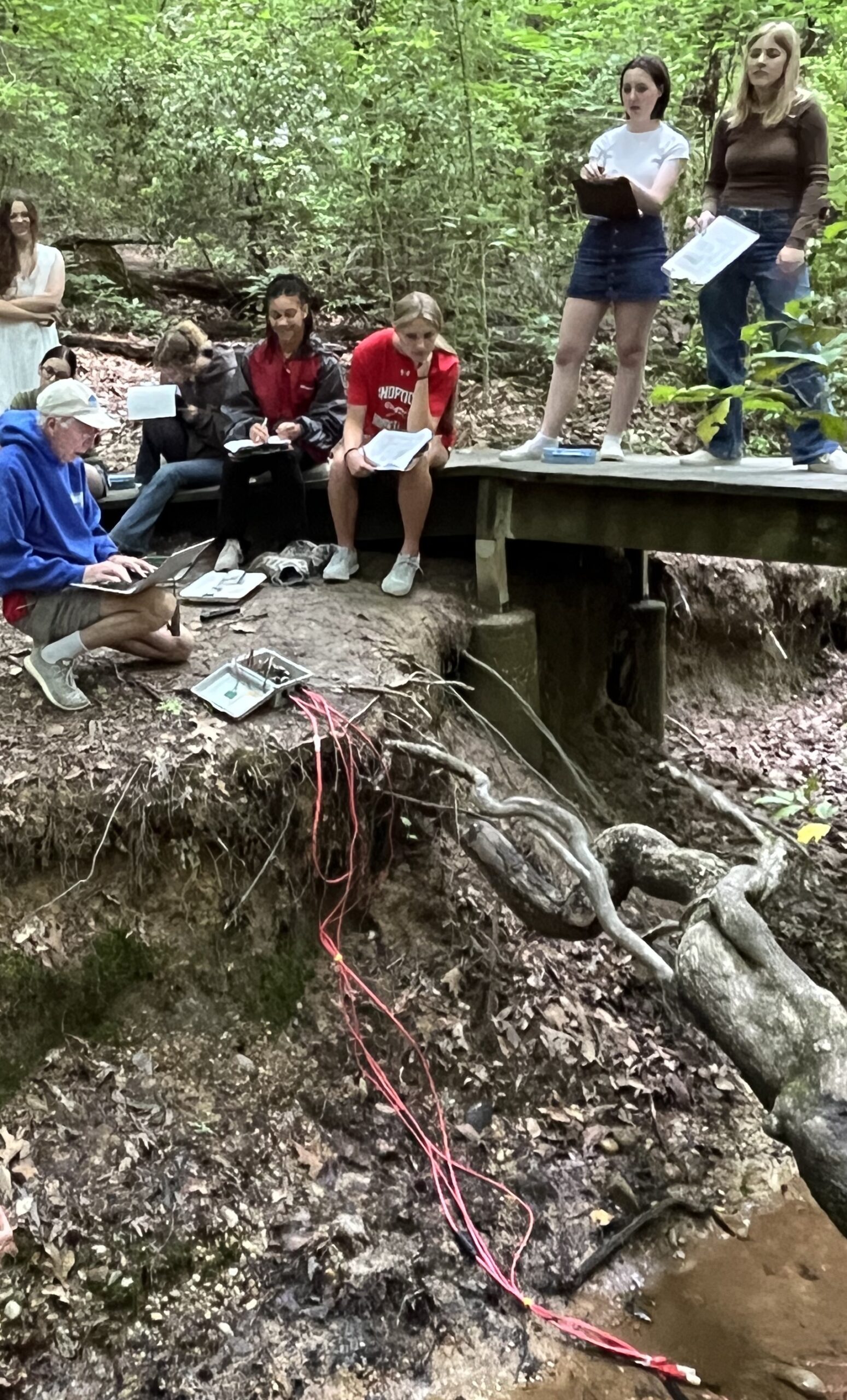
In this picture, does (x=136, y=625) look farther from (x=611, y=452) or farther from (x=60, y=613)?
(x=611, y=452)

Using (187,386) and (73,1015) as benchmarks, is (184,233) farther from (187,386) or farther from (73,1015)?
(73,1015)

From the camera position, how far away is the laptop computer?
13.1ft

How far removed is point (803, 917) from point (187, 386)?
425 cm

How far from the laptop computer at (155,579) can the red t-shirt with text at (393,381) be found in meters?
1.58

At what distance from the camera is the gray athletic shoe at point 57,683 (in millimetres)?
4273

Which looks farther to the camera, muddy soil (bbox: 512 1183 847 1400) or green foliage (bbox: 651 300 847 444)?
muddy soil (bbox: 512 1183 847 1400)

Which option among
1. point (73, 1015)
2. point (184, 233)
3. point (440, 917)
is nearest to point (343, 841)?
point (440, 917)

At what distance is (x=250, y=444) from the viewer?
542 cm

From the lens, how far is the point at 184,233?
31.7 ft

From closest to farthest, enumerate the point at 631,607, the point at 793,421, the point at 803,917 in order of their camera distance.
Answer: the point at 793,421 → the point at 803,917 → the point at 631,607

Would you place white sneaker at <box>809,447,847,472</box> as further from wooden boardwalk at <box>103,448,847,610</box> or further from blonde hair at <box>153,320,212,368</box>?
blonde hair at <box>153,320,212,368</box>

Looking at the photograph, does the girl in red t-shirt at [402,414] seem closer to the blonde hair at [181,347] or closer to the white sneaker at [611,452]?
the white sneaker at [611,452]

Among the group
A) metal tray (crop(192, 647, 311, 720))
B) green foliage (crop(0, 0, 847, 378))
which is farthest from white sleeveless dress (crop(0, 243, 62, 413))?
green foliage (crop(0, 0, 847, 378))

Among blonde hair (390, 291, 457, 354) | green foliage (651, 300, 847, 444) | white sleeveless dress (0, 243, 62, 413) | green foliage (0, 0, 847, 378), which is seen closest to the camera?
green foliage (651, 300, 847, 444)
